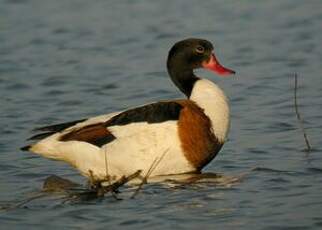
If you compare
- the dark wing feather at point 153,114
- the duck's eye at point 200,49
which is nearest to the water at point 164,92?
the dark wing feather at point 153,114

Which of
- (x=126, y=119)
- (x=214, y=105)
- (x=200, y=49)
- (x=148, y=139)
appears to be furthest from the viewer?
(x=200, y=49)

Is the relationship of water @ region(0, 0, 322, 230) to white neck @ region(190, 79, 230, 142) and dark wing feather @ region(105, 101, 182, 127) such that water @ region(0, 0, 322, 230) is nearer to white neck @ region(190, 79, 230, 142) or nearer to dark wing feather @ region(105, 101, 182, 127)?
white neck @ region(190, 79, 230, 142)

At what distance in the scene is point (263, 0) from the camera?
1645 cm

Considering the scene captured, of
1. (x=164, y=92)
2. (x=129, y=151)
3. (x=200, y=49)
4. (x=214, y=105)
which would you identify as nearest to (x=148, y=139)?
(x=129, y=151)

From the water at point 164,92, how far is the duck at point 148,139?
301 millimetres

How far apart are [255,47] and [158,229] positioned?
694cm

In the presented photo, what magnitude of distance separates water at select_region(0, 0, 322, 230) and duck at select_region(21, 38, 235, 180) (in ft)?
0.99

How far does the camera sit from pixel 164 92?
12664mm

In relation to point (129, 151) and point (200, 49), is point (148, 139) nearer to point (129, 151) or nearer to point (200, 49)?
point (129, 151)

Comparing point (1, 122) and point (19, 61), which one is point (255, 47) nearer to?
Answer: point (19, 61)

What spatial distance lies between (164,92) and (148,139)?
3.52m

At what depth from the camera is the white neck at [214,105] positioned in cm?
938

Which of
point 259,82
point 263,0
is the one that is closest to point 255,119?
point 259,82

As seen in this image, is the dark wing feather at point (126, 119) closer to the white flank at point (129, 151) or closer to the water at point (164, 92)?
the white flank at point (129, 151)
